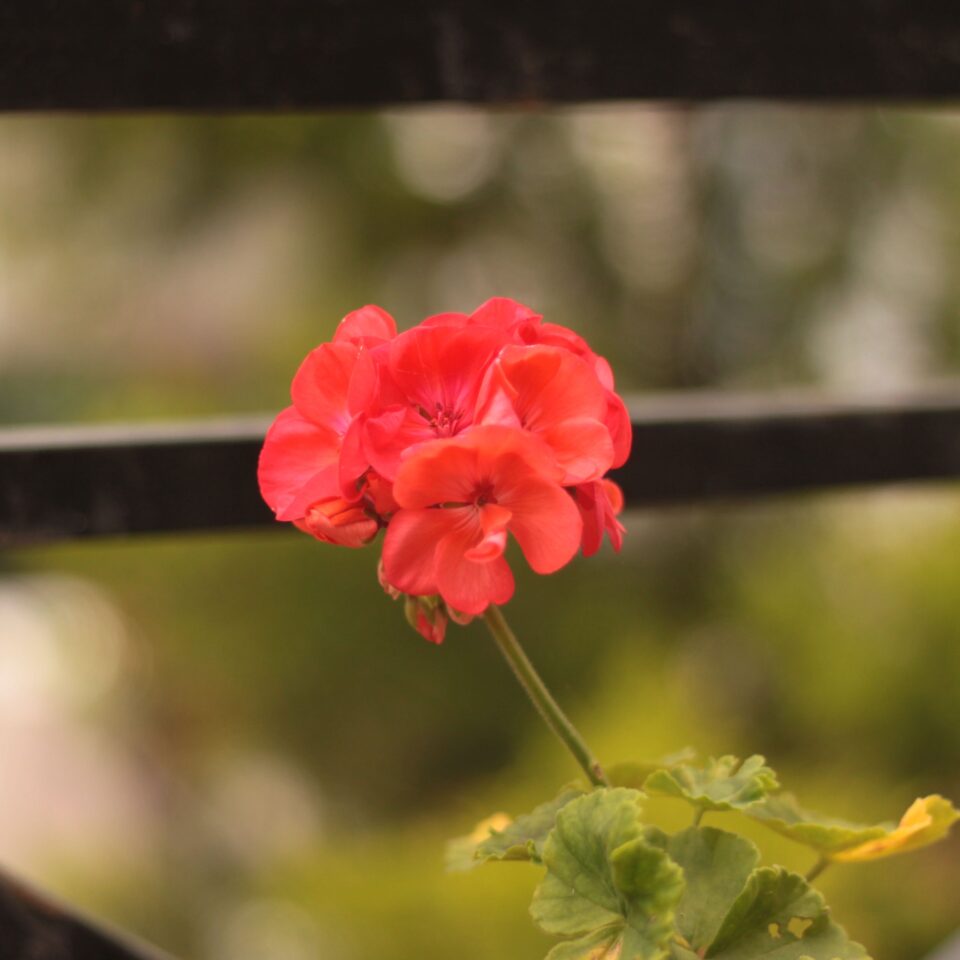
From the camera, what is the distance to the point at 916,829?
1.03 ft

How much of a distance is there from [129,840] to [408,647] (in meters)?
1.01

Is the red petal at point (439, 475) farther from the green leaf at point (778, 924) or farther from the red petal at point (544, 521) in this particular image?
the green leaf at point (778, 924)

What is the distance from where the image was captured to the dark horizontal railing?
537mm

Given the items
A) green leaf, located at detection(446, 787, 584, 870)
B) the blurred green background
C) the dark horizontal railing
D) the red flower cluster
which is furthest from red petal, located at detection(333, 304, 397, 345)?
the blurred green background

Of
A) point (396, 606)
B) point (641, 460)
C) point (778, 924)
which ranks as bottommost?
point (778, 924)

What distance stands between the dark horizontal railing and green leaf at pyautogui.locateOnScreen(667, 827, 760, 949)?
0.32 meters

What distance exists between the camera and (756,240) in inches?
152

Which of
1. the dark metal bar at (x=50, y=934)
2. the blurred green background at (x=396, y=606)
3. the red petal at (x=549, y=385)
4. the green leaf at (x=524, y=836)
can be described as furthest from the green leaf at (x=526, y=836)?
the blurred green background at (x=396, y=606)

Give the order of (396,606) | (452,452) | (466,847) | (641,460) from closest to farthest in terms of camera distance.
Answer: (452,452) < (466,847) < (641,460) < (396,606)

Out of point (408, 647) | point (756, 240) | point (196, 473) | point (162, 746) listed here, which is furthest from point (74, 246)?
point (196, 473)

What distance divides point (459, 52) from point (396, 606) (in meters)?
2.38

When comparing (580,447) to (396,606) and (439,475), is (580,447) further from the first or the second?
(396,606)

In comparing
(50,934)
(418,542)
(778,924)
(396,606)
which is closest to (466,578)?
(418,542)

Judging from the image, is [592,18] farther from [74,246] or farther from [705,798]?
[74,246]
